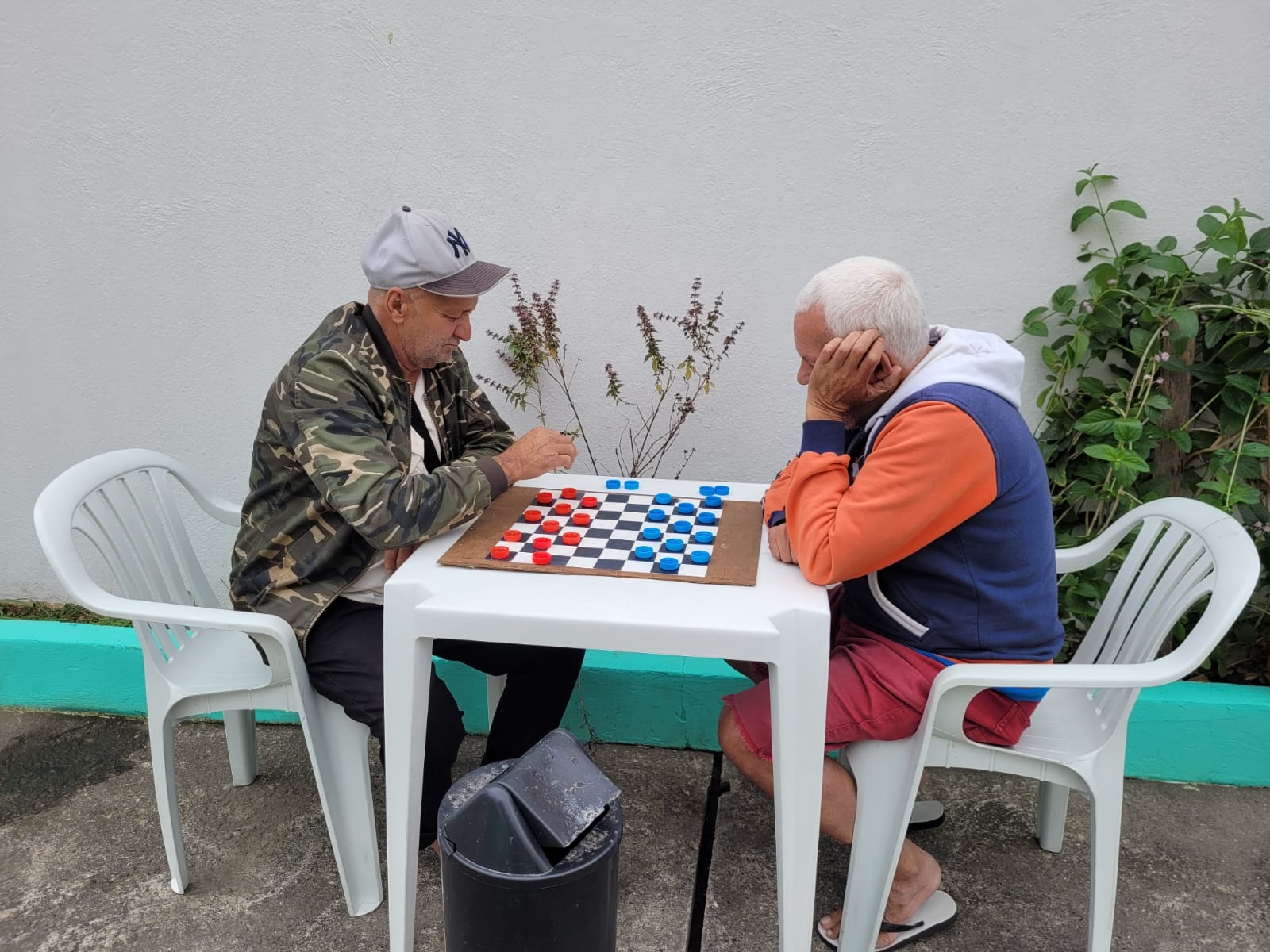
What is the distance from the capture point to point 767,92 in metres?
3.01

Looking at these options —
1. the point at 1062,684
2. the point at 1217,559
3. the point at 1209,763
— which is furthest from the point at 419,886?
the point at 1209,763

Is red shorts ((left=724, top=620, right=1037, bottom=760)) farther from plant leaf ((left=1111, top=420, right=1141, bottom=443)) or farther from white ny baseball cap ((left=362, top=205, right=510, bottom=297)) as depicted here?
white ny baseball cap ((left=362, top=205, right=510, bottom=297))

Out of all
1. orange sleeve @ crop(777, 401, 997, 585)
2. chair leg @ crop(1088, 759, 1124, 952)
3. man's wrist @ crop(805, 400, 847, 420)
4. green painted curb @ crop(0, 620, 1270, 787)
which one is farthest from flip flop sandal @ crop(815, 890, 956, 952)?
man's wrist @ crop(805, 400, 847, 420)

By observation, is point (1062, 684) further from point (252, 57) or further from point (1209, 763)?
point (252, 57)

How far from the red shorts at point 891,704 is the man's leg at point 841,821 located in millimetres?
87

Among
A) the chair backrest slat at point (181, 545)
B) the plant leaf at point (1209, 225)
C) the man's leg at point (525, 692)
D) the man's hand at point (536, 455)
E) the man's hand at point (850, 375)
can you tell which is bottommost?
the man's leg at point (525, 692)

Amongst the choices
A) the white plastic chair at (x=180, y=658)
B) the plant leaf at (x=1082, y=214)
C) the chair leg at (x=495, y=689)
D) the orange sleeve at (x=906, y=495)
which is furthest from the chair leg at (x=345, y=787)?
the plant leaf at (x=1082, y=214)

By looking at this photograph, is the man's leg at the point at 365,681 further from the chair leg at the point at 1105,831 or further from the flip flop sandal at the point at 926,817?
the chair leg at the point at 1105,831

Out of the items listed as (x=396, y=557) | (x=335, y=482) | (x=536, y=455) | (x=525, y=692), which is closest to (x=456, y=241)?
(x=536, y=455)

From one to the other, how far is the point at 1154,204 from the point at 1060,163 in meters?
0.31

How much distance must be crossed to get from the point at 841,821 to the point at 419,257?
1.61 m

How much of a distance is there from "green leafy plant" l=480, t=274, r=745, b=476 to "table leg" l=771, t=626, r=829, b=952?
57.4 inches

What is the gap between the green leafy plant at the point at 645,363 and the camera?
10.3 feet

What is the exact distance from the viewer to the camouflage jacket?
6.95 feet
